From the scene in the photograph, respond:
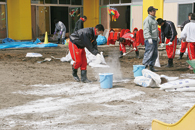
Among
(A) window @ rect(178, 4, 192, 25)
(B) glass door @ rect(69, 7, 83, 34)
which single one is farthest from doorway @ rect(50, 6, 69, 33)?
(A) window @ rect(178, 4, 192, 25)

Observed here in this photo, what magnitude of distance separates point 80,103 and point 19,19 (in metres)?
13.8

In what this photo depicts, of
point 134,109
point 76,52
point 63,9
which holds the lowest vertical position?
point 134,109

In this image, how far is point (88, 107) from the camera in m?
5.15

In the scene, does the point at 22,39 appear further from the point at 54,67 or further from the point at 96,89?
the point at 96,89

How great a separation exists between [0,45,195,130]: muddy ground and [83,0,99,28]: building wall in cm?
1277

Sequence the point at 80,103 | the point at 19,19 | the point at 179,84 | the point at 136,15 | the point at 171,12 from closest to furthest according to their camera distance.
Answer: the point at 80,103 → the point at 179,84 → the point at 171,12 → the point at 136,15 → the point at 19,19

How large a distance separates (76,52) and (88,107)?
7.03 feet

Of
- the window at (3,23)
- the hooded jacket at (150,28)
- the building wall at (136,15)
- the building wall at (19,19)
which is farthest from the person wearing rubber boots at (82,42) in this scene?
the window at (3,23)

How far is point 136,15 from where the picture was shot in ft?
58.4

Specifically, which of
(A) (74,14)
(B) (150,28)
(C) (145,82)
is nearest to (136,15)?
(A) (74,14)

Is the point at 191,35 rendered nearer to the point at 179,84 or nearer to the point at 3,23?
the point at 179,84

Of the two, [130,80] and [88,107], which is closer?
[88,107]

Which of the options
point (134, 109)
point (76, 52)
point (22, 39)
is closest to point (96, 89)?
point (76, 52)

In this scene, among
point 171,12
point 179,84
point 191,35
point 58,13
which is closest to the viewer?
point 179,84
